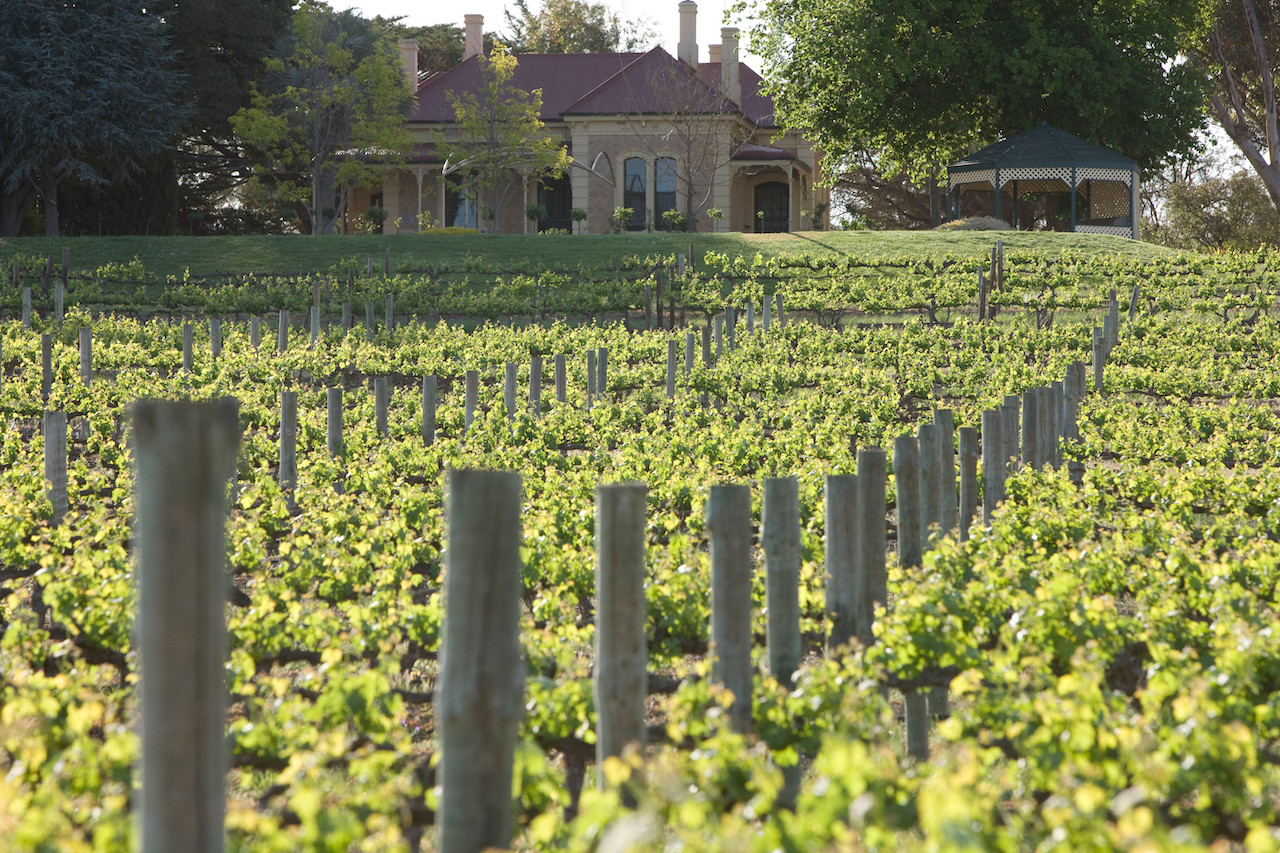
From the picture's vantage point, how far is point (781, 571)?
4.75m

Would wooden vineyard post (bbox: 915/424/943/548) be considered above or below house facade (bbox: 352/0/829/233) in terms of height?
below

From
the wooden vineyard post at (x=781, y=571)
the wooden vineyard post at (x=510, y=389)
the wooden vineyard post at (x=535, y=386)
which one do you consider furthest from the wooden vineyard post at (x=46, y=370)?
the wooden vineyard post at (x=781, y=571)

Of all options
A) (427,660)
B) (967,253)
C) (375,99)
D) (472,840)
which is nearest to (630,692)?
(472,840)

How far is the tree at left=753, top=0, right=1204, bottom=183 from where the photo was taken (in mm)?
35625

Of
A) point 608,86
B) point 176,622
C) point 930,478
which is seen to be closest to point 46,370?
point 930,478

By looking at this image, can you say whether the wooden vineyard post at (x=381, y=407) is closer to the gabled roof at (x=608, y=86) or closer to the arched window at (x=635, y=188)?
the gabled roof at (x=608, y=86)

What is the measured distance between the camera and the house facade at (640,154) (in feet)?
143

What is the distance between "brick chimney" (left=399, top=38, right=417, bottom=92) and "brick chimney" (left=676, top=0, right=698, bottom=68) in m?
9.79

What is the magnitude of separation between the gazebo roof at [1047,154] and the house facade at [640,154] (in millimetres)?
6696

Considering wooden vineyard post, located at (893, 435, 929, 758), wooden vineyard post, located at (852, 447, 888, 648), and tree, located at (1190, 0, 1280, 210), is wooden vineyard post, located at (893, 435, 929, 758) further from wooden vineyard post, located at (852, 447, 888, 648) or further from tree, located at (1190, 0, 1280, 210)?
tree, located at (1190, 0, 1280, 210)

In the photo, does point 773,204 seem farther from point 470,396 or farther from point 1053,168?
point 470,396

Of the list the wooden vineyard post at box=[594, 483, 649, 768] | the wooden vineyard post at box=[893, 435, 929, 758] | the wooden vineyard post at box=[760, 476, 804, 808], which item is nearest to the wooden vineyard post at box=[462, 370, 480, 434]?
the wooden vineyard post at box=[893, 435, 929, 758]

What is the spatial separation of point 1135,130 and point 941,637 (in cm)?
3632

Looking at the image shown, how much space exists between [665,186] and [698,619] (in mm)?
40494
